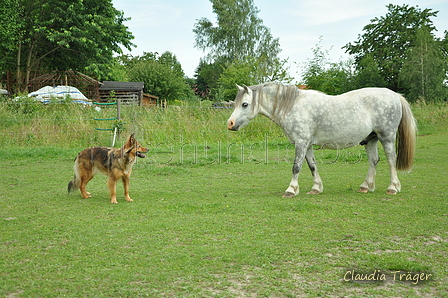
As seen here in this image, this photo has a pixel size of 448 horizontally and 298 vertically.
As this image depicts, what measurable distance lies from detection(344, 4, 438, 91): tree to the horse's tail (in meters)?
31.1

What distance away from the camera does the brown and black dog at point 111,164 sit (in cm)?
631

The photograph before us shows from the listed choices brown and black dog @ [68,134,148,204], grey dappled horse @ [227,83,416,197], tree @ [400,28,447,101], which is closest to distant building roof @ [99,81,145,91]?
tree @ [400,28,447,101]

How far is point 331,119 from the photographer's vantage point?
6.80m

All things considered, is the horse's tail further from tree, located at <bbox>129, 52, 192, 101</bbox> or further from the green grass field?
tree, located at <bbox>129, 52, 192, 101</bbox>

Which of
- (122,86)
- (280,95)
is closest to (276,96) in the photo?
(280,95)

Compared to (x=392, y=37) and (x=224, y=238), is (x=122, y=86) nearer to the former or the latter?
(x=392, y=37)

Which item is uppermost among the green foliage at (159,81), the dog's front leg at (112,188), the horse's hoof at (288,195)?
the green foliage at (159,81)

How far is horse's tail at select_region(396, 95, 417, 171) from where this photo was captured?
707 centimetres

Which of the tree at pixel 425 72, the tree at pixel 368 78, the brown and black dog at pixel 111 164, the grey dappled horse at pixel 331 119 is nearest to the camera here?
the brown and black dog at pixel 111 164

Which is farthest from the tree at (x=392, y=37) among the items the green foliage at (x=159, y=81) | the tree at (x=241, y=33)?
the green foliage at (x=159, y=81)

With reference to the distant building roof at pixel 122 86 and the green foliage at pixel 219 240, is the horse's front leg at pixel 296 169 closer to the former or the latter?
the green foliage at pixel 219 240

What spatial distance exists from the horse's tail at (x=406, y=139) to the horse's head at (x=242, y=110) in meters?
2.67

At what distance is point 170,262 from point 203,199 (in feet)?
9.99

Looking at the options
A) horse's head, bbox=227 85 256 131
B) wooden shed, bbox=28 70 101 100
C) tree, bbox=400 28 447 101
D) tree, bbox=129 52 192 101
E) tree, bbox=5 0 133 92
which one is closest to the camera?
horse's head, bbox=227 85 256 131
